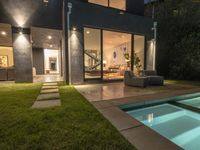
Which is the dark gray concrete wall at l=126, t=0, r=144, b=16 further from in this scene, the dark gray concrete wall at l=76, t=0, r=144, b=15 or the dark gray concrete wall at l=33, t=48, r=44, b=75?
the dark gray concrete wall at l=33, t=48, r=44, b=75

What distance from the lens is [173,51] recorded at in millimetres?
9336

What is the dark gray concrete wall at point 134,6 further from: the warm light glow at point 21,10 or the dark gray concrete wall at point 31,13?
the warm light glow at point 21,10

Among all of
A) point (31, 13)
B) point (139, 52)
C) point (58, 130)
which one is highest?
point (31, 13)

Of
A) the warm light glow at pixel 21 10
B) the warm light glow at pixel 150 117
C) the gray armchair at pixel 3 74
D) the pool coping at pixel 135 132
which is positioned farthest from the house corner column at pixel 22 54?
the warm light glow at pixel 150 117

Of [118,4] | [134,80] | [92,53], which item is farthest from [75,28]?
[134,80]

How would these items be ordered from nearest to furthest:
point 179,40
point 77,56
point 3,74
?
1. point 77,56
2. point 3,74
3. point 179,40

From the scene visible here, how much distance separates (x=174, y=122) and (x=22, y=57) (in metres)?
7.41

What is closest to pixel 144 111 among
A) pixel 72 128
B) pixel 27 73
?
pixel 72 128

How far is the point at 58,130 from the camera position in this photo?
6.74 ft

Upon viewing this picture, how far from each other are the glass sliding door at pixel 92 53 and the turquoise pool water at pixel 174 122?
411 cm

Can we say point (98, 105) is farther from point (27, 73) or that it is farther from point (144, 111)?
point (27, 73)

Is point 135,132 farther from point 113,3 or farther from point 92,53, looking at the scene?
point 113,3

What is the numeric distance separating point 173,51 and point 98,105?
837 cm

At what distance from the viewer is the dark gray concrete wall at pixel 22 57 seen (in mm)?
6938
